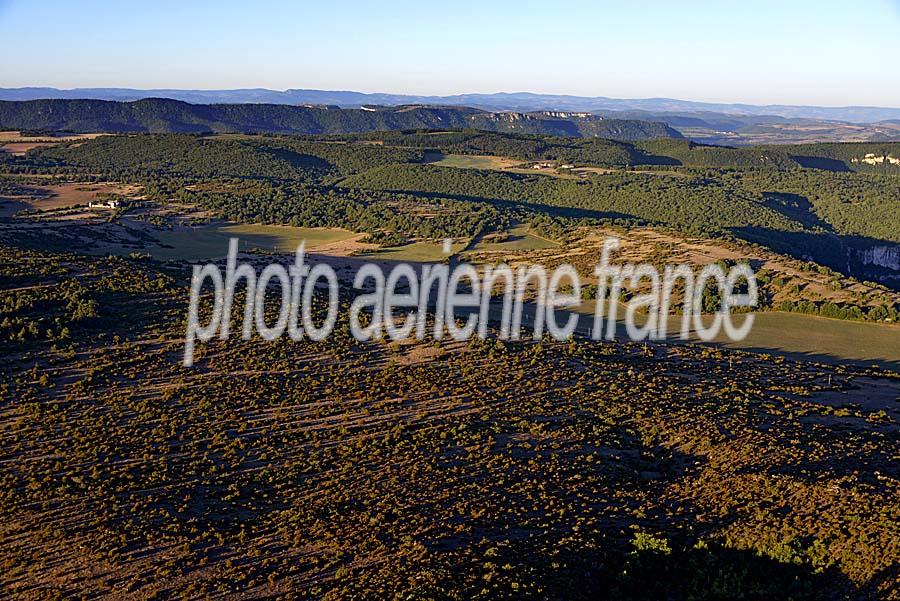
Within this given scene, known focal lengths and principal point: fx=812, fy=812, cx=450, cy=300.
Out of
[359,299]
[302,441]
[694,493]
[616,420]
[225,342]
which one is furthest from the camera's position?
[359,299]

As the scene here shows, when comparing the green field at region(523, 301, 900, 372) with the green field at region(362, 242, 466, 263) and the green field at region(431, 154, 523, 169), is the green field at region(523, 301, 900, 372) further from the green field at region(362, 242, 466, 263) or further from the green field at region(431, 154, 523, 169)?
the green field at region(431, 154, 523, 169)

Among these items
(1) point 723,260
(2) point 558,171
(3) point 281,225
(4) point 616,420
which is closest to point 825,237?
(1) point 723,260

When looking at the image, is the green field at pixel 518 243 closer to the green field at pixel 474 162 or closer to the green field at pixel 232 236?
the green field at pixel 232 236

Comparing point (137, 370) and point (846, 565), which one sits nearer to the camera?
point (846, 565)

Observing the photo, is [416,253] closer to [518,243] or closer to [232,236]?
[518,243]

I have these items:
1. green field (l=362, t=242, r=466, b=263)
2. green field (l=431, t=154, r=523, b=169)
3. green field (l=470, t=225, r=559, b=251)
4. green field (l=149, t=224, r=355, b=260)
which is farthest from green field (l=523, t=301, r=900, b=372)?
green field (l=431, t=154, r=523, b=169)

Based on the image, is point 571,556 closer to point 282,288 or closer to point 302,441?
point 302,441

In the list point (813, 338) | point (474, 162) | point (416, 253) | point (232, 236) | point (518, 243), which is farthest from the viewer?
point (474, 162)

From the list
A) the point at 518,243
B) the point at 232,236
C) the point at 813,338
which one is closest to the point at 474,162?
the point at 518,243
